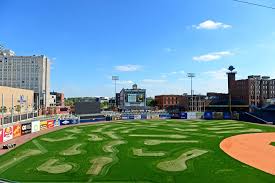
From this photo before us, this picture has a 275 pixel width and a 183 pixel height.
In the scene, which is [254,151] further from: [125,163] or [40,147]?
[40,147]

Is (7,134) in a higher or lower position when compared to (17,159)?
higher

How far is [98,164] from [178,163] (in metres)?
8.82

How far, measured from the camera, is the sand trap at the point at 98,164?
28.4 m

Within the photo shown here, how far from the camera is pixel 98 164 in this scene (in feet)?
104

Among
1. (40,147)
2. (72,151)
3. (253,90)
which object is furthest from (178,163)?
(253,90)

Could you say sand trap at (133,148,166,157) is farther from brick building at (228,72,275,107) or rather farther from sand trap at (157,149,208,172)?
brick building at (228,72,275,107)

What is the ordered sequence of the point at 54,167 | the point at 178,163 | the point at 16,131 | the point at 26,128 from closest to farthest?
the point at 54,167
the point at 178,163
the point at 16,131
the point at 26,128

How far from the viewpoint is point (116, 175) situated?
2734 cm

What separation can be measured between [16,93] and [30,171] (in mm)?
95448

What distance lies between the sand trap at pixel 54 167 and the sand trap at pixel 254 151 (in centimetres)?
2011

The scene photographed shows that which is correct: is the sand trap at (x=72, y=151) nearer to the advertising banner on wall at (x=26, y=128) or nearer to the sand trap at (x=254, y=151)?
the advertising banner on wall at (x=26, y=128)

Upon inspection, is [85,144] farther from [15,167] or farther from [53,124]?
[53,124]

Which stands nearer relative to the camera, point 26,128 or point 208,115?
point 26,128

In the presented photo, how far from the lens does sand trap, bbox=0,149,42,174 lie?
104 ft
